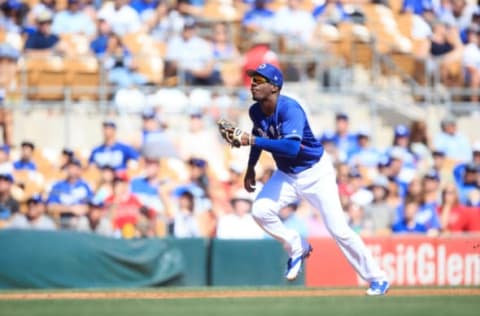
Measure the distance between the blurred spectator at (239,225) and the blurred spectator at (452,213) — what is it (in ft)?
8.09

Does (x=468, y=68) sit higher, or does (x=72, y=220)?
(x=468, y=68)

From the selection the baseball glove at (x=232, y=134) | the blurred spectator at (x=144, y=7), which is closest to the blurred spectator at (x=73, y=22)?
the blurred spectator at (x=144, y=7)

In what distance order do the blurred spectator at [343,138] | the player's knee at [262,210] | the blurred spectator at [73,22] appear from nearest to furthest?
1. the player's knee at [262,210]
2. the blurred spectator at [343,138]
3. the blurred spectator at [73,22]

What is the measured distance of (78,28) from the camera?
58.6ft

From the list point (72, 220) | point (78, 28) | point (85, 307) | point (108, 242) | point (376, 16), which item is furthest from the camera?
point (376, 16)

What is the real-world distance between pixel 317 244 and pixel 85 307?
453cm

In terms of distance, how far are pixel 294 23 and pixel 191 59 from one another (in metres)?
1.92

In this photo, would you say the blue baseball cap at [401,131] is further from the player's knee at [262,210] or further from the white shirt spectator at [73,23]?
the player's knee at [262,210]

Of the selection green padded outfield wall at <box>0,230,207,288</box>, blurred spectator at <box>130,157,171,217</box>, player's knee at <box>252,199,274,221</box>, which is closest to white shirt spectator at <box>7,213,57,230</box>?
green padded outfield wall at <box>0,230,207,288</box>

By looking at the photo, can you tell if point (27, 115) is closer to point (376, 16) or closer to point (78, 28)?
point (78, 28)

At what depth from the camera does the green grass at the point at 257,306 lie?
32.4 ft

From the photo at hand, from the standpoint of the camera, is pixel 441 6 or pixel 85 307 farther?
pixel 441 6

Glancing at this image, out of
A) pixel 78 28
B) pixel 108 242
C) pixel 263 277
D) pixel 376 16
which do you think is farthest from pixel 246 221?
pixel 376 16

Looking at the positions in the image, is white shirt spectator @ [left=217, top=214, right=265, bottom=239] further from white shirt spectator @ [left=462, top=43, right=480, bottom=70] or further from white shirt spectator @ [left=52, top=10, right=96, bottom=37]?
white shirt spectator @ [left=462, top=43, right=480, bottom=70]
